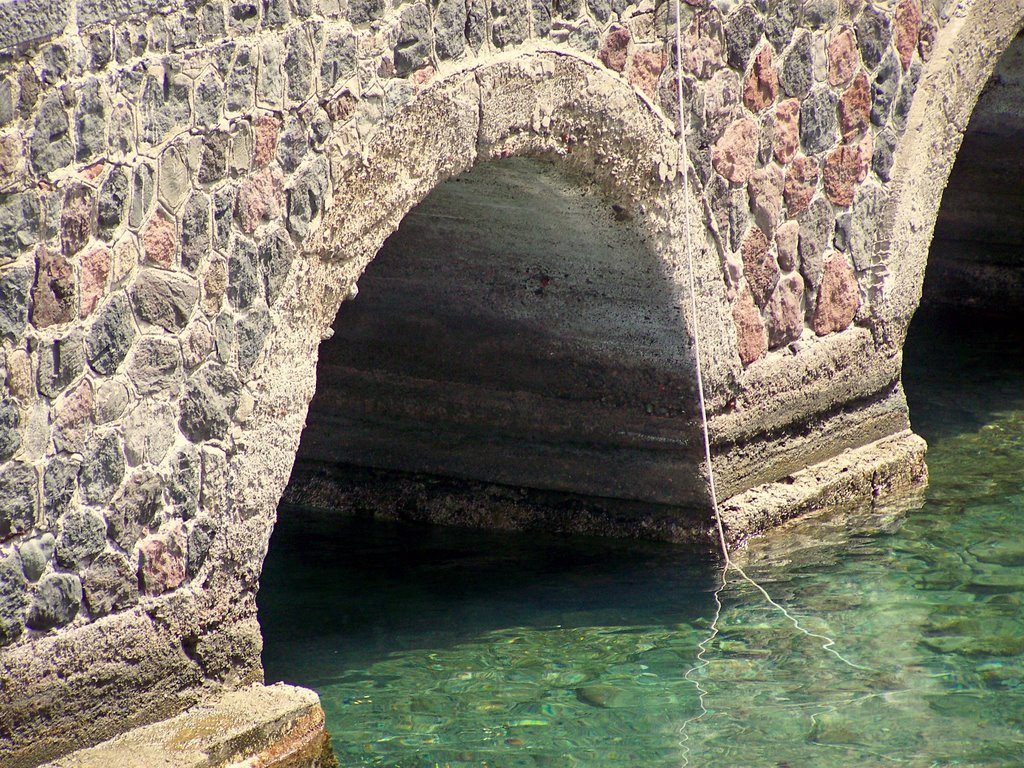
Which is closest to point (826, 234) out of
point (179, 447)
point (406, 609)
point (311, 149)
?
point (406, 609)

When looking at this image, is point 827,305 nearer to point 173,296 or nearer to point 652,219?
point 652,219

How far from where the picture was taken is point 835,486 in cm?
650

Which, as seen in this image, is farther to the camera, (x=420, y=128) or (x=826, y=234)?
(x=826, y=234)

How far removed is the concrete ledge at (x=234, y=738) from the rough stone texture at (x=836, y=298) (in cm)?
298

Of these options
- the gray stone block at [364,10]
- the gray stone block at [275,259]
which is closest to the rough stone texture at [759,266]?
the gray stone block at [364,10]

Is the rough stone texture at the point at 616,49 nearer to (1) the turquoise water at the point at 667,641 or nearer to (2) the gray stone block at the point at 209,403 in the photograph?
(2) the gray stone block at the point at 209,403

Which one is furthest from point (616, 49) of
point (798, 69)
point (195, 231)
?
point (195, 231)

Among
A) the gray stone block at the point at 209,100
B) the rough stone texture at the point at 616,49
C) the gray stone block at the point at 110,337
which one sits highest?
the rough stone texture at the point at 616,49

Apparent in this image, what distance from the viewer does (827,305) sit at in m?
6.27

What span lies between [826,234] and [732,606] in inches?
63.9

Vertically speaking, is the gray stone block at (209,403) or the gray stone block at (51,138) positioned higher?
the gray stone block at (51,138)

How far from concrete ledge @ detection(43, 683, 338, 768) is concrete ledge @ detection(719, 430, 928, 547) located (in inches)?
94.3

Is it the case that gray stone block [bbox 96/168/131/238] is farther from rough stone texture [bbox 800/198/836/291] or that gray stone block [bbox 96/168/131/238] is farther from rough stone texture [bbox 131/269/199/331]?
rough stone texture [bbox 800/198/836/291]

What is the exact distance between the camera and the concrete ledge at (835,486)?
612 centimetres
